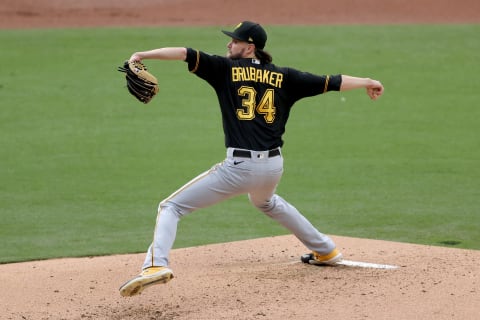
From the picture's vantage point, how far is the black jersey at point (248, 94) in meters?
5.79

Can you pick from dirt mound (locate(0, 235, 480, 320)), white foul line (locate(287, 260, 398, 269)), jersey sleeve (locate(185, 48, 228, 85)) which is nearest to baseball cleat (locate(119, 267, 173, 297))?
dirt mound (locate(0, 235, 480, 320))

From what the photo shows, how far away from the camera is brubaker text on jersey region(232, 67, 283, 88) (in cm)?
580

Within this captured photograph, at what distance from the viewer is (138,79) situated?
5625mm

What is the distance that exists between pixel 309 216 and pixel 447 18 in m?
12.9

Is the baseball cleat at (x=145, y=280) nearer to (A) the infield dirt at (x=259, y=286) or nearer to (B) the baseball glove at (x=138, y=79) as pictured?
(A) the infield dirt at (x=259, y=286)

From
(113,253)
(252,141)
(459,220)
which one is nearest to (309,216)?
(459,220)

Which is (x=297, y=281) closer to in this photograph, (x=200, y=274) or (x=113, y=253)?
(x=200, y=274)

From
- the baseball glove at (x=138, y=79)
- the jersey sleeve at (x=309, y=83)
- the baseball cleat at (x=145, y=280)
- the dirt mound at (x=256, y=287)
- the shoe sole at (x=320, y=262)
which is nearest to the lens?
the baseball cleat at (x=145, y=280)

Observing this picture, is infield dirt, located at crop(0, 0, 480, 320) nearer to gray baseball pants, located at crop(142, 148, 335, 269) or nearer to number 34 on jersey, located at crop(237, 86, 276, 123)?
gray baseball pants, located at crop(142, 148, 335, 269)

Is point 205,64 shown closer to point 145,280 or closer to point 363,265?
point 145,280

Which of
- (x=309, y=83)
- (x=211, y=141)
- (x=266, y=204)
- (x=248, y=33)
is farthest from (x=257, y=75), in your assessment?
(x=211, y=141)

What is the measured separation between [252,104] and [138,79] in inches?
30.3

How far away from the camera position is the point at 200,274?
6402 millimetres

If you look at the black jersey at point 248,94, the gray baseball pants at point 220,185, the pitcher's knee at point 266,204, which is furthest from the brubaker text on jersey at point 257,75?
the pitcher's knee at point 266,204
